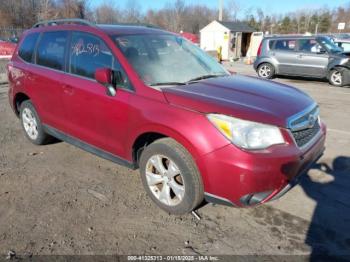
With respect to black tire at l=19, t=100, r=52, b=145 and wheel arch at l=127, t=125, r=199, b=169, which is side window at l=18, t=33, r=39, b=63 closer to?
black tire at l=19, t=100, r=52, b=145

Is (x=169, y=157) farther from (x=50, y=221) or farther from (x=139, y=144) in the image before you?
(x=50, y=221)

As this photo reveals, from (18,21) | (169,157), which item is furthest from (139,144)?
(18,21)

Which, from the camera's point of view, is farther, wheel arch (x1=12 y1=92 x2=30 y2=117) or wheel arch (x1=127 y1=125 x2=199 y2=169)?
wheel arch (x1=12 y1=92 x2=30 y2=117)

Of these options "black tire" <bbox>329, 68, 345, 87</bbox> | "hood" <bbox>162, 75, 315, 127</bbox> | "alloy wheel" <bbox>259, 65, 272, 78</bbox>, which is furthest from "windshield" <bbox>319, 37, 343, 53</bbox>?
"hood" <bbox>162, 75, 315, 127</bbox>

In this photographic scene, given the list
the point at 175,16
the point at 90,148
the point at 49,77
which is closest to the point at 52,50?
the point at 49,77

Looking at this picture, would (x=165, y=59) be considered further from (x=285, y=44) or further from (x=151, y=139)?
(x=285, y=44)

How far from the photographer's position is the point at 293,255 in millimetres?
2773

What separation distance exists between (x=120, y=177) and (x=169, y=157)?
1.29m

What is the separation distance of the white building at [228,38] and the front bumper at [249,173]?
25974 millimetres

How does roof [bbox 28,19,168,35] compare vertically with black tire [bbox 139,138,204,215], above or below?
above

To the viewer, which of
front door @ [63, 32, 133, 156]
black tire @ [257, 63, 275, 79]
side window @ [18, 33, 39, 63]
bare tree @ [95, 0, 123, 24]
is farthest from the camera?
bare tree @ [95, 0, 123, 24]

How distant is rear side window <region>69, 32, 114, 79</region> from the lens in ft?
12.2

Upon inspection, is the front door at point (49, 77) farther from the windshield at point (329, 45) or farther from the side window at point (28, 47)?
the windshield at point (329, 45)

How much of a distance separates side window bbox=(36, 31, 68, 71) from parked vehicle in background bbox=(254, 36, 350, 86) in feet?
33.7
